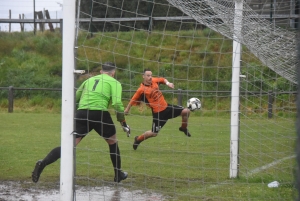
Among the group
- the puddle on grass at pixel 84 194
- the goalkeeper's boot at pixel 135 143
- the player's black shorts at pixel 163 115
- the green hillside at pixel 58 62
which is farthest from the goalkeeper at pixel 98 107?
the green hillside at pixel 58 62

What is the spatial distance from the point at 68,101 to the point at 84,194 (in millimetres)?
2338

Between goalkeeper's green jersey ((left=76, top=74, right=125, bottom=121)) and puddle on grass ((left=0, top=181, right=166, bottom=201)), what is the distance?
107cm

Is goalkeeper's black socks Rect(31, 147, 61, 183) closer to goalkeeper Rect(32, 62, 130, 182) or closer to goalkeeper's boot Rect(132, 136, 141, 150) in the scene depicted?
goalkeeper Rect(32, 62, 130, 182)

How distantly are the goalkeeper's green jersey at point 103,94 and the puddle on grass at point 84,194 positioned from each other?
1.07 m

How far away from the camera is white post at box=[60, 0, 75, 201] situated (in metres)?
5.71

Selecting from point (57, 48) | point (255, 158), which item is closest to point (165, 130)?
point (255, 158)

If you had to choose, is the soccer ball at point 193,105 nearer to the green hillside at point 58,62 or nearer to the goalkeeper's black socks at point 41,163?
the green hillside at point 58,62

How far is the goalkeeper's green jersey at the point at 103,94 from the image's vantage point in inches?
308

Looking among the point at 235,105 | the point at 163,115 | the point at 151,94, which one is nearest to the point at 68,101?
the point at 235,105

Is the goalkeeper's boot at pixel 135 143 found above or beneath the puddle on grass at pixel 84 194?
beneath

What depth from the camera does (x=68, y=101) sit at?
577 centimetres

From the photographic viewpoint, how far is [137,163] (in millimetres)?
10547

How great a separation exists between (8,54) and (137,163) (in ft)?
60.3

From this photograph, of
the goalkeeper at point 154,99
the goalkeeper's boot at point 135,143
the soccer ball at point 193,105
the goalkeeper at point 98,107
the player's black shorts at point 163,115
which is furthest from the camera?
the soccer ball at point 193,105
